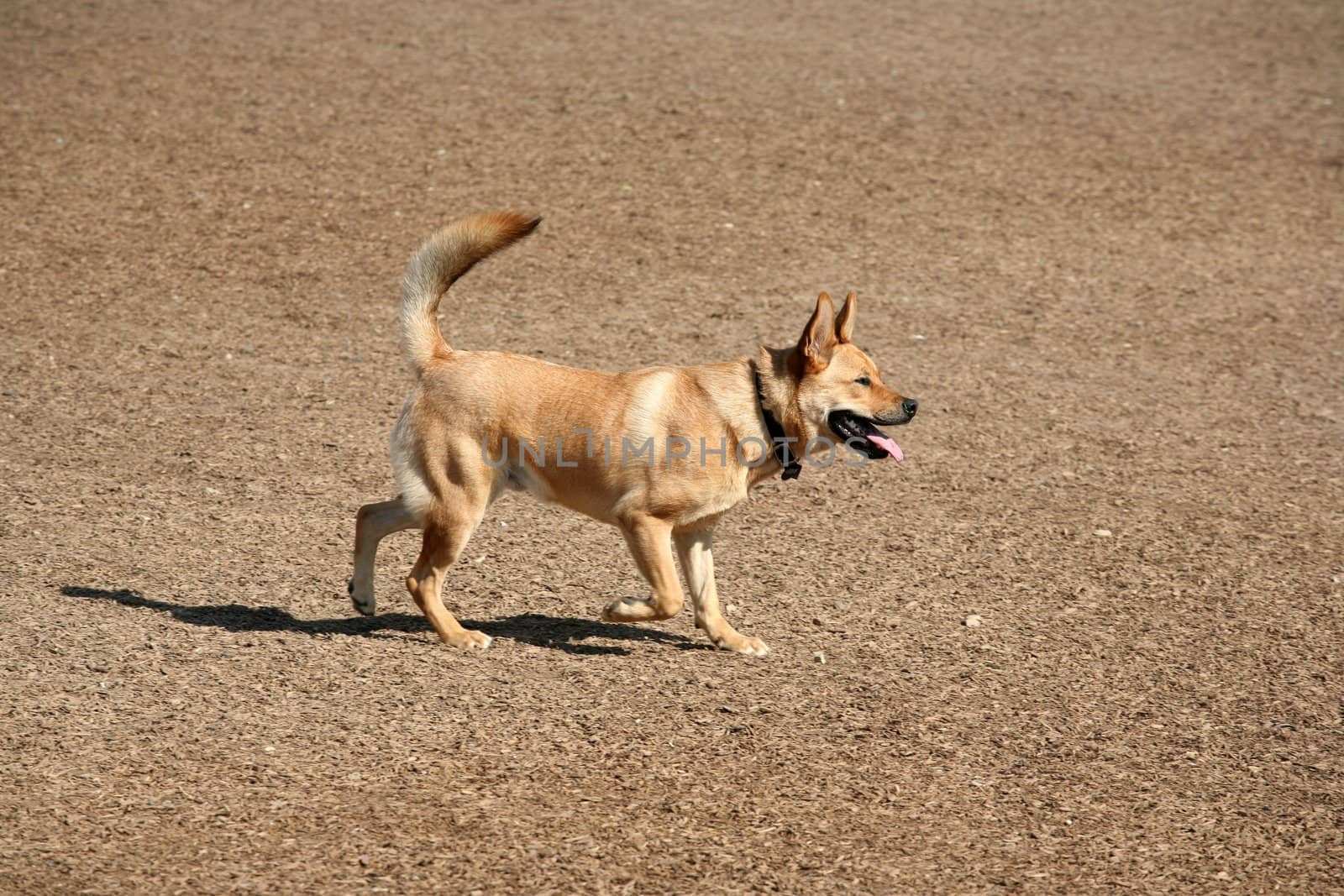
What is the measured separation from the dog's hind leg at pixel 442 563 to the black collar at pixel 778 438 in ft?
4.11

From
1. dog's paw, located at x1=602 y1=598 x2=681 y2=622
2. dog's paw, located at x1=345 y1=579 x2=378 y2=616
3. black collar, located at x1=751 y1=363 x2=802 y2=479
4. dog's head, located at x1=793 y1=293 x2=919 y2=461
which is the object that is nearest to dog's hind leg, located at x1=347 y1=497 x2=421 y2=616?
dog's paw, located at x1=345 y1=579 x2=378 y2=616

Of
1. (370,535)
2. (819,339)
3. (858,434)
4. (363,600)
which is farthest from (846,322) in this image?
(363,600)

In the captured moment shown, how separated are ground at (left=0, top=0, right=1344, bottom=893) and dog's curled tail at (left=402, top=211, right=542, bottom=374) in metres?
1.30

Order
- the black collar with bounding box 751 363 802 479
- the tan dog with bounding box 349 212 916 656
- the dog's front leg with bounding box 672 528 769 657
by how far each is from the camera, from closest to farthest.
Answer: the tan dog with bounding box 349 212 916 656
the black collar with bounding box 751 363 802 479
the dog's front leg with bounding box 672 528 769 657

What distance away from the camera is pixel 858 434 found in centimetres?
613

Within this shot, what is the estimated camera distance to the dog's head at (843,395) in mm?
6078

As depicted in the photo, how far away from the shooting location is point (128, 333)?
10023mm

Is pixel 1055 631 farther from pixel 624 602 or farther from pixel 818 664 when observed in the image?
pixel 624 602

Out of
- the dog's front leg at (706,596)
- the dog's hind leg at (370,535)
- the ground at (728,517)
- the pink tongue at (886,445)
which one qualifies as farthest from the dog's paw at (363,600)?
the pink tongue at (886,445)

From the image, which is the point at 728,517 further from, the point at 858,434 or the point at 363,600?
the point at 363,600

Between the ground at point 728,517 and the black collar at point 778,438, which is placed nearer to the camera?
the ground at point 728,517

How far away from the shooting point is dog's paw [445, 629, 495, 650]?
6.17m

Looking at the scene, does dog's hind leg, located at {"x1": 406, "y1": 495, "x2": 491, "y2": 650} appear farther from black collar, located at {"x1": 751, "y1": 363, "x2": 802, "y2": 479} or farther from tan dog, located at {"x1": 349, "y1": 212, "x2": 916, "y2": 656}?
black collar, located at {"x1": 751, "y1": 363, "x2": 802, "y2": 479}

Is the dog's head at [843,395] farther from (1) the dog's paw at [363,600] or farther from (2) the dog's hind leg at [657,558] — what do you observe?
(1) the dog's paw at [363,600]
